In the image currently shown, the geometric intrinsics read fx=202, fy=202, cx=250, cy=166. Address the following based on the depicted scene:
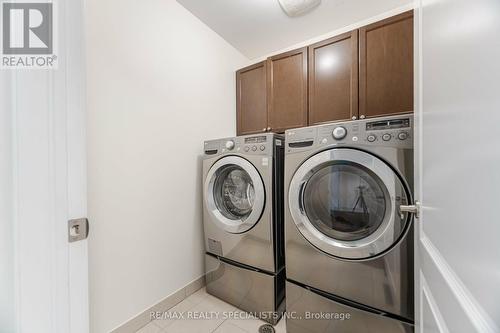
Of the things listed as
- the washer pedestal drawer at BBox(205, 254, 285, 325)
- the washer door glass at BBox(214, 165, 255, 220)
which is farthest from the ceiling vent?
the washer pedestal drawer at BBox(205, 254, 285, 325)

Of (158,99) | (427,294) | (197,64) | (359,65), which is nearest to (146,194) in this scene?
(158,99)

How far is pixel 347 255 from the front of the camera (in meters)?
1.05

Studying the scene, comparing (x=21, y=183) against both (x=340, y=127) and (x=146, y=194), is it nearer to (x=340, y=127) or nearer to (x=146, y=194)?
(x=146, y=194)

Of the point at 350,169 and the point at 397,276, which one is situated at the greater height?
the point at 350,169

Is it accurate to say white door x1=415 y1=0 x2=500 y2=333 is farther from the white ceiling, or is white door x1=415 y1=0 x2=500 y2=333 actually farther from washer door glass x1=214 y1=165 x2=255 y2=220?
the white ceiling

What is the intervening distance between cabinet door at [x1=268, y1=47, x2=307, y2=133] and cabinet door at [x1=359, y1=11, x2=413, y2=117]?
45 cm

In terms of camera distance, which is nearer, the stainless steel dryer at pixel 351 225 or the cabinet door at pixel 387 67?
the stainless steel dryer at pixel 351 225

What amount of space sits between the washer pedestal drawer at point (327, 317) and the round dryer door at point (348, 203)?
0.31m

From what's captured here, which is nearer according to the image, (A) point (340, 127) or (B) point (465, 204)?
(B) point (465, 204)

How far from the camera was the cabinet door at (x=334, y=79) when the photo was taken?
5.08 ft

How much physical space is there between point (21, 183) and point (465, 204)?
92 centimetres

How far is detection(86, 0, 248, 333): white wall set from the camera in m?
1.15

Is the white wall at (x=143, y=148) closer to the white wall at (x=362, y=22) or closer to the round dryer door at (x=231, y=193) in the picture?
the round dryer door at (x=231, y=193)

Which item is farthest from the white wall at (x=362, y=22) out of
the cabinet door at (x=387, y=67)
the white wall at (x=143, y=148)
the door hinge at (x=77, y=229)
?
the door hinge at (x=77, y=229)
